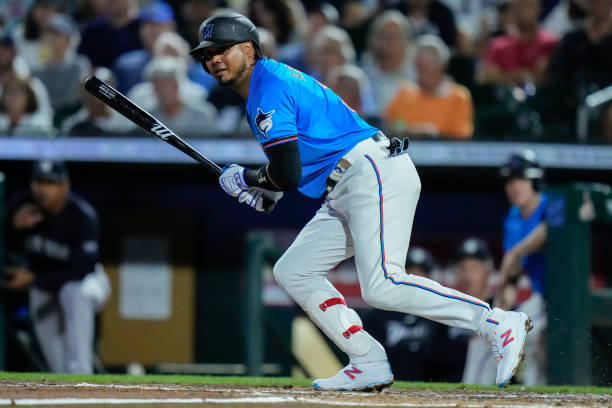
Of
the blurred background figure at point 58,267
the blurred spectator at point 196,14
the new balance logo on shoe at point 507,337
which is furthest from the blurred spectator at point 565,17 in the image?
the new balance logo on shoe at point 507,337

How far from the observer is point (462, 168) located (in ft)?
25.5

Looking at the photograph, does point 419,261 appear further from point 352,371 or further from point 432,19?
point 432,19

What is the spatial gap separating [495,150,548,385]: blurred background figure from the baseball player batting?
226 centimetres

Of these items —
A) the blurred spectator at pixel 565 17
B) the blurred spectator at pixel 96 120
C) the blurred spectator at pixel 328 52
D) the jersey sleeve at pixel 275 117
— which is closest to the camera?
the jersey sleeve at pixel 275 117

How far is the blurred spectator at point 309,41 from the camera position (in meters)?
8.86

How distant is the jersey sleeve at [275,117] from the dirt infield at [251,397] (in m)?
1.02

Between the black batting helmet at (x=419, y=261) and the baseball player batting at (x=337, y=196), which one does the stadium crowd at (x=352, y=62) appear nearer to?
the black batting helmet at (x=419, y=261)

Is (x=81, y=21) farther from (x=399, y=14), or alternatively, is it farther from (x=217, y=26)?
(x=217, y=26)

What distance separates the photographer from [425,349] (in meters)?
7.10

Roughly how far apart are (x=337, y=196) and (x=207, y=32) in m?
0.88

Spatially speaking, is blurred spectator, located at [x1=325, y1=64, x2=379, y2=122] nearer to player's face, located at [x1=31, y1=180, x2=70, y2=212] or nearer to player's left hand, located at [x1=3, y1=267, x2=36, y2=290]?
player's face, located at [x1=31, y1=180, x2=70, y2=212]

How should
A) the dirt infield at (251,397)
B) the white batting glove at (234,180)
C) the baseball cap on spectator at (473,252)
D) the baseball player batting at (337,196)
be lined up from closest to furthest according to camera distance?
the dirt infield at (251,397) → the baseball player batting at (337,196) → the white batting glove at (234,180) → the baseball cap on spectator at (473,252)

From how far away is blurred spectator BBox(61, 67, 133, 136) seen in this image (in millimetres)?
7727

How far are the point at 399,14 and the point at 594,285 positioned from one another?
2862 mm
